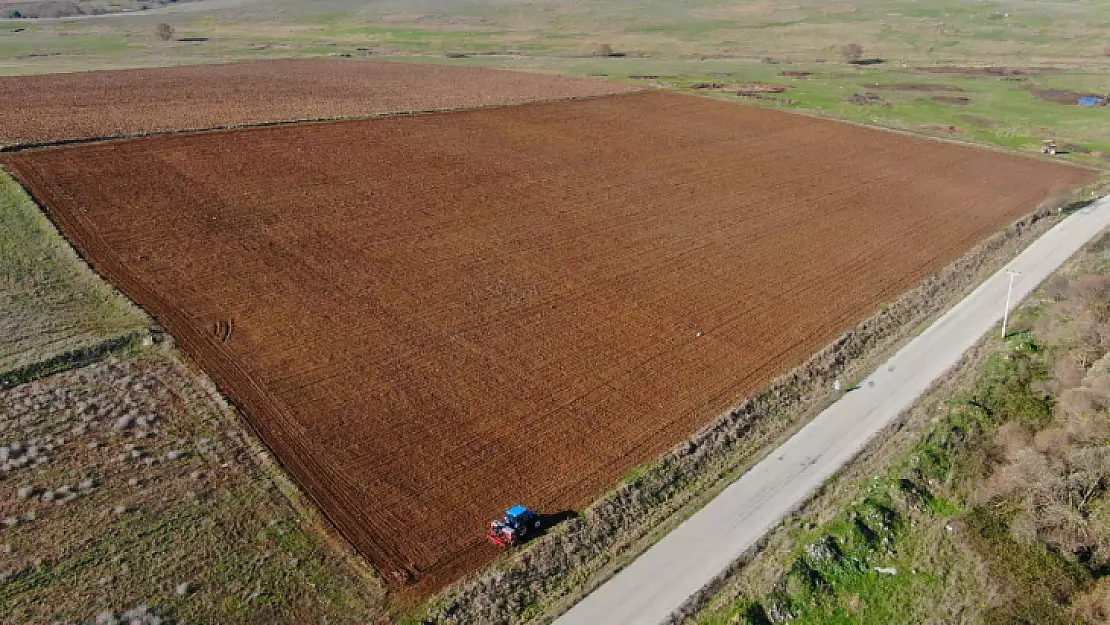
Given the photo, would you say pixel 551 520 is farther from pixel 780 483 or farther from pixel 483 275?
pixel 483 275

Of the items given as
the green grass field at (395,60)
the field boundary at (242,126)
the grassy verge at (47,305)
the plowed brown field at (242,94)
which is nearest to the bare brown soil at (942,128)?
the green grass field at (395,60)

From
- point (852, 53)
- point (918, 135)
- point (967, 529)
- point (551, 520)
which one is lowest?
point (551, 520)

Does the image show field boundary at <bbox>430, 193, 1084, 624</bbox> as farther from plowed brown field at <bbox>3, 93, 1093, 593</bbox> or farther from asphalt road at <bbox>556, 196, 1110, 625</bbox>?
plowed brown field at <bbox>3, 93, 1093, 593</bbox>

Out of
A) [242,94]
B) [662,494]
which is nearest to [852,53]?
[242,94]

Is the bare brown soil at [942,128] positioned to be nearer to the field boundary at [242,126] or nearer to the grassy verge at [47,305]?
the field boundary at [242,126]

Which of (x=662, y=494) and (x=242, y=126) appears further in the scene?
(x=242, y=126)

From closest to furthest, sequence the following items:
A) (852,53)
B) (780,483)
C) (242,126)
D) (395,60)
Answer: (780,483)
(242,126)
(395,60)
(852,53)

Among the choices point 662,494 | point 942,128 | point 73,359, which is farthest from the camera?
point 942,128

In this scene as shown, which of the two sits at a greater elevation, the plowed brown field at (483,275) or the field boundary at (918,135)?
the field boundary at (918,135)
